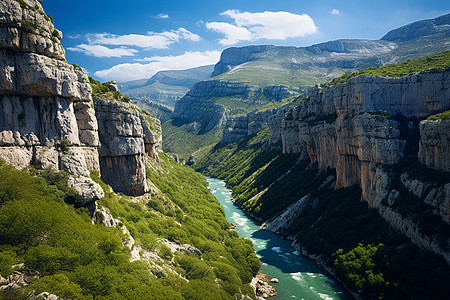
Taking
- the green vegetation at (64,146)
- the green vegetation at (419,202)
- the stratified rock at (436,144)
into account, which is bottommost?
the green vegetation at (419,202)

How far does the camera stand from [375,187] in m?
59.1

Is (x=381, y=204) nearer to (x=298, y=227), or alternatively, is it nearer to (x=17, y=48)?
(x=298, y=227)

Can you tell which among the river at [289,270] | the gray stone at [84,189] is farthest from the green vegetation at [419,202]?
the gray stone at [84,189]

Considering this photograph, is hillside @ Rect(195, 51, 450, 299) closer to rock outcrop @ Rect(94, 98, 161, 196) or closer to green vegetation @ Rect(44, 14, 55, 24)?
rock outcrop @ Rect(94, 98, 161, 196)

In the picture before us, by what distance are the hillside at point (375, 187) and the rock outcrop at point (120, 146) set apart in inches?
1603

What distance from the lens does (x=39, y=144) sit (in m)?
30.5

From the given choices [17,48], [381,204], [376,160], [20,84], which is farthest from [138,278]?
[376,160]

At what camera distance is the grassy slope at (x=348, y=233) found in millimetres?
41875

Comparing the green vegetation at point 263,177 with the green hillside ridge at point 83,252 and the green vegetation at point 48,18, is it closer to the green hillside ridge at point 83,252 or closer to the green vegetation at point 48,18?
the green hillside ridge at point 83,252

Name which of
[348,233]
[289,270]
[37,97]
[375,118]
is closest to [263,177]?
[348,233]

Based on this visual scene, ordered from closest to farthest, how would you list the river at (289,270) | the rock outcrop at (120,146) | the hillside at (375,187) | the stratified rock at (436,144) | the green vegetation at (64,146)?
the green vegetation at (64,146) → the hillside at (375,187) → the stratified rock at (436,144) → the rock outcrop at (120,146) → the river at (289,270)

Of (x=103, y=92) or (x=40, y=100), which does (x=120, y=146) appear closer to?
(x=103, y=92)

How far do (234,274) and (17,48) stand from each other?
41.7m

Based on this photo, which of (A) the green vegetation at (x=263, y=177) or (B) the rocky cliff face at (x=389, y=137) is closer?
(B) the rocky cliff face at (x=389, y=137)
